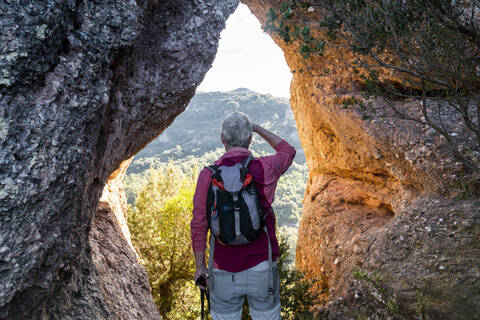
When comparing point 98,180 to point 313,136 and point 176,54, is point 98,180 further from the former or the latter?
point 313,136

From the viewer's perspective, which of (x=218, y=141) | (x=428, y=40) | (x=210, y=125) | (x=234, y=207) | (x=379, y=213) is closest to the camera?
(x=234, y=207)

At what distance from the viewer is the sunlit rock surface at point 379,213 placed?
3.52 meters

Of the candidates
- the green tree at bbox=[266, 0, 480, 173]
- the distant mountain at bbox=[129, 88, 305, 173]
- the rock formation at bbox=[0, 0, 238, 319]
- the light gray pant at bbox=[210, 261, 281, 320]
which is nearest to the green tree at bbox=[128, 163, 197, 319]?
the rock formation at bbox=[0, 0, 238, 319]

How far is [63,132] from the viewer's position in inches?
91.2

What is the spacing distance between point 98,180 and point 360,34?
3834 mm

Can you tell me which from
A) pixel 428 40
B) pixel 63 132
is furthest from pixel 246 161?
pixel 428 40

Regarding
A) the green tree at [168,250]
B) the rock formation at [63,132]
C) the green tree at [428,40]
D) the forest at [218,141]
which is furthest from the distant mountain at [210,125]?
the rock formation at [63,132]

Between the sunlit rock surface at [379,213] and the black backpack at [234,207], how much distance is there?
1.72m

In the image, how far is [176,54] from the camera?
4.11m

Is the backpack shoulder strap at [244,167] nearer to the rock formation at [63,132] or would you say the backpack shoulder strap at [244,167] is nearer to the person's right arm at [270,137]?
the person's right arm at [270,137]

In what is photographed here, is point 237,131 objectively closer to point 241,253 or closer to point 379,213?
point 241,253

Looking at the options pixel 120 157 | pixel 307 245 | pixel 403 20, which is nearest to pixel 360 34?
pixel 403 20

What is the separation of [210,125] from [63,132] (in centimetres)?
13996

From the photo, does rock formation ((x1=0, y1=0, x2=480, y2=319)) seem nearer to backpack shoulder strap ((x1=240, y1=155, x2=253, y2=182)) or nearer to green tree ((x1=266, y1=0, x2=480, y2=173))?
green tree ((x1=266, y1=0, x2=480, y2=173))
